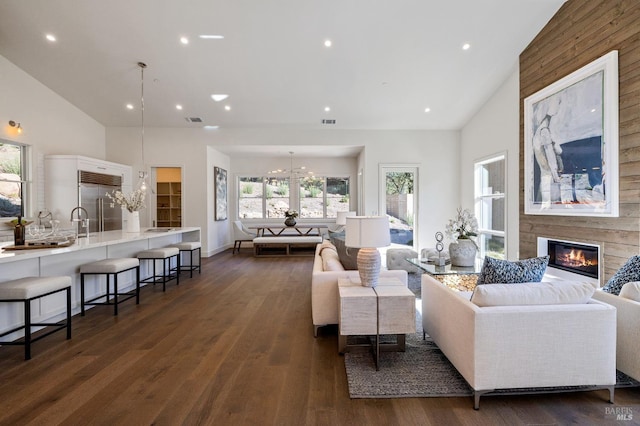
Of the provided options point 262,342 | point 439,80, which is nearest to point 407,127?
point 439,80

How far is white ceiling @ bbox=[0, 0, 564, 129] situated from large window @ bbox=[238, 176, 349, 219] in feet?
11.0

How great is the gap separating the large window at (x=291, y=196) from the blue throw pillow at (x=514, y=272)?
7.95 m

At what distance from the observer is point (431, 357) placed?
2.52 m

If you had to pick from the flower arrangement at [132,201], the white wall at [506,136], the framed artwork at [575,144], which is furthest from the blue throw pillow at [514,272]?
the flower arrangement at [132,201]

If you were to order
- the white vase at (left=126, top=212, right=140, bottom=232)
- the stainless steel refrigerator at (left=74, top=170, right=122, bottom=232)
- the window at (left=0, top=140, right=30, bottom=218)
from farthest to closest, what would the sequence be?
the stainless steel refrigerator at (left=74, top=170, right=122, bottom=232) → the window at (left=0, top=140, right=30, bottom=218) → the white vase at (left=126, top=212, right=140, bottom=232)

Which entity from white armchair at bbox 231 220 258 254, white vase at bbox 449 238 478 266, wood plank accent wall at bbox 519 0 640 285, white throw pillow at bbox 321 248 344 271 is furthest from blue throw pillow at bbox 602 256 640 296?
white armchair at bbox 231 220 258 254

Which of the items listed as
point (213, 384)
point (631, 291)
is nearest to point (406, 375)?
point (213, 384)

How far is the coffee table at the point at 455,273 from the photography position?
362 cm

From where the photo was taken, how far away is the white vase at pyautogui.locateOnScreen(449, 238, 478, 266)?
395cm

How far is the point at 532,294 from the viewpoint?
6.44ft

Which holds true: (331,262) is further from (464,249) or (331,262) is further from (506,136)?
(506,136)

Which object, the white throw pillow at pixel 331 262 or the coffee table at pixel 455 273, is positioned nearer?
the white throw pillow at pixel 331 262

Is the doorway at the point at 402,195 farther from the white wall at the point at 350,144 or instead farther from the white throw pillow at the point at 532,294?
the white throw pillow at the point at 532,294

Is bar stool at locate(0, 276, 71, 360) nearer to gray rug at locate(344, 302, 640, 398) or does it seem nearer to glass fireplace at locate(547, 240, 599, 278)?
gray rug at locate(344, 302, 640, 398)
